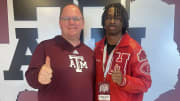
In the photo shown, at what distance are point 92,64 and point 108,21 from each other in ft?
1.05

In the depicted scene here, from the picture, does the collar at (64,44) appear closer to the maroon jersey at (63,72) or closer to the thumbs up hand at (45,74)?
the maroon jersey at (63,72)

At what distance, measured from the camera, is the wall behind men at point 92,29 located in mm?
1559

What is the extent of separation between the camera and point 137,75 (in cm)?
116

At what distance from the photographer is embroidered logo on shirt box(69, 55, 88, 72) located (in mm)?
1201

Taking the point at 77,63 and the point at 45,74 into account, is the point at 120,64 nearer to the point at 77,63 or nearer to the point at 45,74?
the point at 77,63

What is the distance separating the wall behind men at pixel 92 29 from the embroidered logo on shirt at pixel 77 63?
0.37m

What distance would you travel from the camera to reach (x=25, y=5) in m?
1.58

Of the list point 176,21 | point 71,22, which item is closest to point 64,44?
point 71,22

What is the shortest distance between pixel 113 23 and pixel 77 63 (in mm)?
360

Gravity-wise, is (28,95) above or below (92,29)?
below

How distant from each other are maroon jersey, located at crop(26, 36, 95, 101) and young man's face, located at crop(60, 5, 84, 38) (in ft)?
0.22

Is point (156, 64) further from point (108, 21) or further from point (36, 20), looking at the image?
point (36, 20)

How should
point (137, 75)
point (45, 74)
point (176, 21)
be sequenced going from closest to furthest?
point (45, 74) → point (137, 75) → point (176, 21)

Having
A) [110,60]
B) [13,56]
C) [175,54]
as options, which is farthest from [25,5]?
[175,54]
